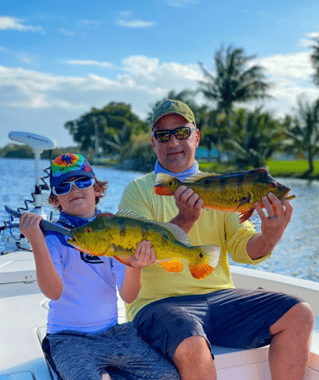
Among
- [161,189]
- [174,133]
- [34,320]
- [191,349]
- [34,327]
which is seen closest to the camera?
[161,189]

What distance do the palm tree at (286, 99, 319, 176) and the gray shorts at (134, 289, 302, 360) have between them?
3911 cm

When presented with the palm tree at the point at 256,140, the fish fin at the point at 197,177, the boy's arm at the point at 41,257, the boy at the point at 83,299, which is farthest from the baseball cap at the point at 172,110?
the palm tree at the point at 256,140

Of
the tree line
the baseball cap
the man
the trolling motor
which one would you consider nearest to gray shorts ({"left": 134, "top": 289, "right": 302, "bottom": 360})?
the man

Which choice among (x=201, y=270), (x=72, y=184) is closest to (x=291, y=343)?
(x=201, y=270)

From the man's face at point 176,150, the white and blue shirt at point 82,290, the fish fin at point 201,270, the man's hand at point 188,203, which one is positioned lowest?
the white and blue shirt at point 82,290

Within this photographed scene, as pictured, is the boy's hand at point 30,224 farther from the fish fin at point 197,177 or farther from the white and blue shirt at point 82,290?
the fish fin at point 197,177

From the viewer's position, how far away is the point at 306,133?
39.8 metres

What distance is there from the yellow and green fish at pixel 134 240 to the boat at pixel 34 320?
566 mm

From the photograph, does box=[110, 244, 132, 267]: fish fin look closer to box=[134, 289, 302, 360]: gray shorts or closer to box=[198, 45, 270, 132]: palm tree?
box=[134, 289, 302, 360]: gray shorts

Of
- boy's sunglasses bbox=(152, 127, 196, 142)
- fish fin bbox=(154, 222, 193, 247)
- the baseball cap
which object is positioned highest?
the baseball cap

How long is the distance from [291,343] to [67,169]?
59.1 inches

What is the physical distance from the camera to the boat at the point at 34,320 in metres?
2.51

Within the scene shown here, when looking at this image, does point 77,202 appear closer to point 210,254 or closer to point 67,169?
point 67,169

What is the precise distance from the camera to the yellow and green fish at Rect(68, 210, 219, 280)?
5.49 feet
